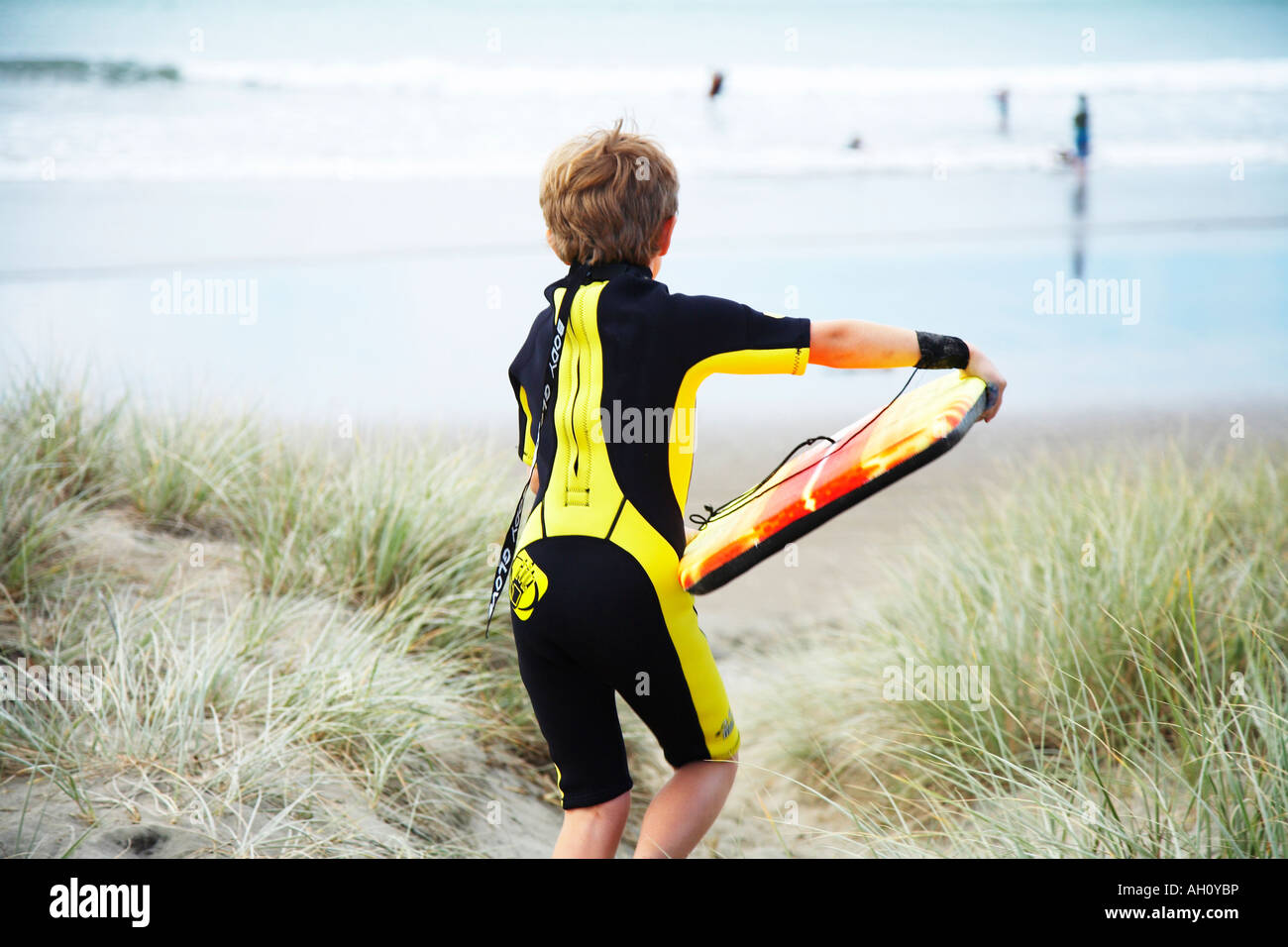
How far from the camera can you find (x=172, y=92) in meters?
14.6

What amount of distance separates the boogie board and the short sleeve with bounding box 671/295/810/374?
231mm

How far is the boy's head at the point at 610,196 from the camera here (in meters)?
2.01

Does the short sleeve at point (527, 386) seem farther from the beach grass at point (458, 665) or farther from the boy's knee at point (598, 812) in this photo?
the beach grass at point (458, 665)

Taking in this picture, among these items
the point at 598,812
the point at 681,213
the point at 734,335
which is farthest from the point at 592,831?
the point at 681,213

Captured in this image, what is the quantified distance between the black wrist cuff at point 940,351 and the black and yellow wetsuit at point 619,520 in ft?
0.83

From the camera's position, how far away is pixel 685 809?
6.79 feet

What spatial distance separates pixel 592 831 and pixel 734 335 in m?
1.13

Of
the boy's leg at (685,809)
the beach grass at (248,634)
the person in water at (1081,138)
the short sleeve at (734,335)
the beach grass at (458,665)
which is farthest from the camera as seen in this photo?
the person in water at (1081,138)

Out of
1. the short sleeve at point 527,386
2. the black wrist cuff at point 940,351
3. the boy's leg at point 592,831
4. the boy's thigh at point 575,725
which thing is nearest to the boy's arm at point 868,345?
the black wrist cuff at point 940,351

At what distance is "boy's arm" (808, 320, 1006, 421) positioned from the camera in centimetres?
196
